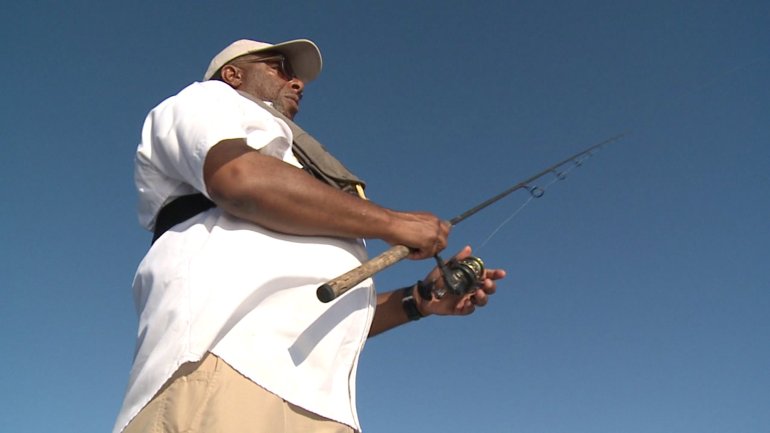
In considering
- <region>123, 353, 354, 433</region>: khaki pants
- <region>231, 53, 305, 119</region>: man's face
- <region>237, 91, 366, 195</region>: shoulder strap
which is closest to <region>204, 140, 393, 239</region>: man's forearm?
<region>237, 91, 366, 195</region>: shoulder strap

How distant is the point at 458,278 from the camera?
107 inches

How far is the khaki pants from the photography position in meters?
1.66

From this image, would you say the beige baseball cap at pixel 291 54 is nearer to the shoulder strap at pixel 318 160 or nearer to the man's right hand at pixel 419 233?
the shoulder strap at pixel 318 160

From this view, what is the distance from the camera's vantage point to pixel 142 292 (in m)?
2.06

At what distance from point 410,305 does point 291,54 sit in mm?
1305

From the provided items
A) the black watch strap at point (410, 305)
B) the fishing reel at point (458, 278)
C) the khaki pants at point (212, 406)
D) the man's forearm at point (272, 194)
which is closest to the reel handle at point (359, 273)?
the man's forearm at point (272, 194)

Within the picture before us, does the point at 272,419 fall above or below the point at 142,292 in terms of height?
below

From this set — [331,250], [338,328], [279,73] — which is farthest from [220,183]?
[279,73]

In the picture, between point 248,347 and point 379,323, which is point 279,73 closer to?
point 379,323

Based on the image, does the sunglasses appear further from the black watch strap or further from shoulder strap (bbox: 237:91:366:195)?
the black watch strap

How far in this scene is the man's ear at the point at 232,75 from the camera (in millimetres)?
2836

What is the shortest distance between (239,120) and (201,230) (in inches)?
13.8

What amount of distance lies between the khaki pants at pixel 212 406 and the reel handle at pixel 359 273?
310 millimetres

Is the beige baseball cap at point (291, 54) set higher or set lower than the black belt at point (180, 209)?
higher
